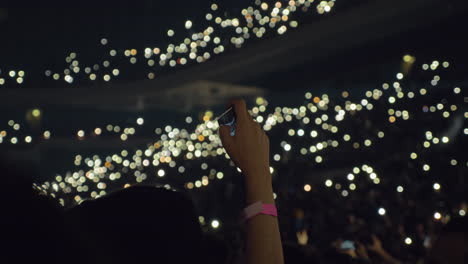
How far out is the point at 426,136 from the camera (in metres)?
7.04

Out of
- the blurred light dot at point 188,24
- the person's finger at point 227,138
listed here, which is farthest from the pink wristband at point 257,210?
the blurred light dot at point 188,24

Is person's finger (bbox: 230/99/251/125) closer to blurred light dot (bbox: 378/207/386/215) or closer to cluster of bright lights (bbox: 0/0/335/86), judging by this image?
blurred light dot (bbox: 378/207/386/215)

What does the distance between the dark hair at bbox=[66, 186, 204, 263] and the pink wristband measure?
0.18 m

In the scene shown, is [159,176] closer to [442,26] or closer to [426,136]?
[426,136]

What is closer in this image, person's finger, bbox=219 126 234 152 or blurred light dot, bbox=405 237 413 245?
person's finger, bbox=219 126 234 152

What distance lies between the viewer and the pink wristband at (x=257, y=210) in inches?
44.3

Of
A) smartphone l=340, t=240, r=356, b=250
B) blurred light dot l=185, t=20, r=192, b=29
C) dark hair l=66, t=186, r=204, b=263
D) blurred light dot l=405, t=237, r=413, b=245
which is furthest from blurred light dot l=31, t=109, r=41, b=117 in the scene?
dark hair l=66, t=186, r=204, b=263

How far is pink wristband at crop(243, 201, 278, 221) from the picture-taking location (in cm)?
112

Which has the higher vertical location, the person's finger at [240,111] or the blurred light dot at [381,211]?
the person's finger at [240,111]

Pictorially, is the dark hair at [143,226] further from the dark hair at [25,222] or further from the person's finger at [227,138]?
the person's finger at [227,138]

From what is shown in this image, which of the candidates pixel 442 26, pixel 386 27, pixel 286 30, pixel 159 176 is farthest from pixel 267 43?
pixel 159 176

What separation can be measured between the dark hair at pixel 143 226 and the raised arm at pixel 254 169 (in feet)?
0.62

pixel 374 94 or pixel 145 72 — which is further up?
pixel 145 72

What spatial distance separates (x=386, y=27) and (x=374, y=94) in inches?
116
